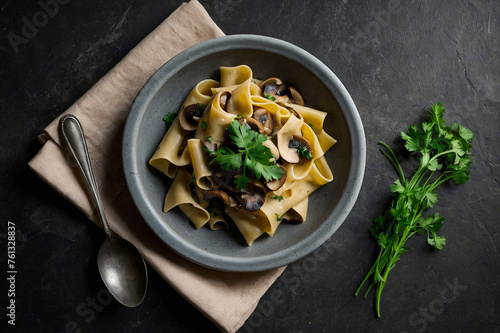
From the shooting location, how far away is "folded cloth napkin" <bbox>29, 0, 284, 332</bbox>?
154 inches

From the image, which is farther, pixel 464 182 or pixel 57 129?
pixel 464 182

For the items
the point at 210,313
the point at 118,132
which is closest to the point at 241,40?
the point at 118,132

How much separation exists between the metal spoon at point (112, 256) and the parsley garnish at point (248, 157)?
1203 mm

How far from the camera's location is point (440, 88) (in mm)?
4488

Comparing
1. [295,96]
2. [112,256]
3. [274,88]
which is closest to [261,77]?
[274,88]

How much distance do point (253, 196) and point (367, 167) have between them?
1427 mm

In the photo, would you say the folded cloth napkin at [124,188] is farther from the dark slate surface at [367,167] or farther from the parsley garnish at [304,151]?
the parsley garnish at [304,151]

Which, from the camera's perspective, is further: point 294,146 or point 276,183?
point 294,146

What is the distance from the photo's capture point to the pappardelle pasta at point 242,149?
3570 mm

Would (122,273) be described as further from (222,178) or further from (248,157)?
(248,157)

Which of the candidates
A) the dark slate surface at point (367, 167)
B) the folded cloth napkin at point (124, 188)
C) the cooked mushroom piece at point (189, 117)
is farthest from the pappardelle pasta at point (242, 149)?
the dark slate surface at point (367, 167)

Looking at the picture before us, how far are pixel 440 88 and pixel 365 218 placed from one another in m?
1.56

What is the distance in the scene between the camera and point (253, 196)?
3576 mm

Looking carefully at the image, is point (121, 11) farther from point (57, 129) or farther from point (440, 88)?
point (440, 88)
